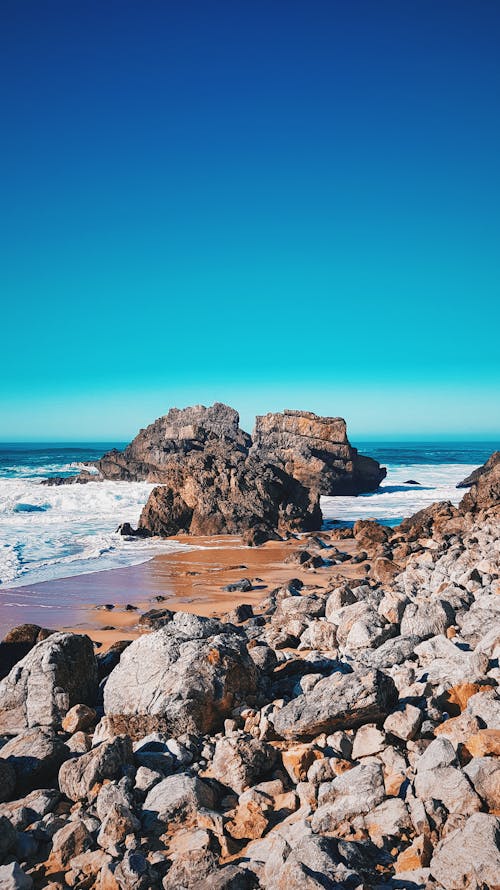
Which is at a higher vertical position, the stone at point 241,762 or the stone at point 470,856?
the stone at point 470,856

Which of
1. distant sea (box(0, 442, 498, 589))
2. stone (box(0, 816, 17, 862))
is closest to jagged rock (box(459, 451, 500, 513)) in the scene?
distant sea (box(0, 442, 498, 589))

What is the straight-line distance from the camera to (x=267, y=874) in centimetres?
322

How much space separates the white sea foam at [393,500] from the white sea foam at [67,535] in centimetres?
838

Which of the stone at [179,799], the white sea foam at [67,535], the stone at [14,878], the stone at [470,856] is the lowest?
the white sea foam at [67,535]

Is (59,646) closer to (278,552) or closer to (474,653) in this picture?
(474,653)

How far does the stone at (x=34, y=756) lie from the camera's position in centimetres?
466

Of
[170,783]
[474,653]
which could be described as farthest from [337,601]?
[170,783]

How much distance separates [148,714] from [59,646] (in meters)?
1.38

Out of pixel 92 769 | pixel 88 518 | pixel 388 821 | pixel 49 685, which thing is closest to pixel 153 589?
pixel 49 685

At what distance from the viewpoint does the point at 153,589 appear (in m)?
12.7

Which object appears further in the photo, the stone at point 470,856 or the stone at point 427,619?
the stone at point 427,619

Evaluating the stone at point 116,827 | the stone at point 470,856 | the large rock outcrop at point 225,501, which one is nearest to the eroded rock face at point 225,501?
the large rock outcrop at point 225,501

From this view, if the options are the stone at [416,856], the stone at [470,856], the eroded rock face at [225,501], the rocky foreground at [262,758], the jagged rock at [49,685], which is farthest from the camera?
the eroded rock face at [225,501]

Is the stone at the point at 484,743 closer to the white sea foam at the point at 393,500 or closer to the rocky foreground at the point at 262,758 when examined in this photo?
the rocky foreground at the point at 262,758
